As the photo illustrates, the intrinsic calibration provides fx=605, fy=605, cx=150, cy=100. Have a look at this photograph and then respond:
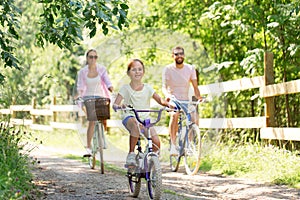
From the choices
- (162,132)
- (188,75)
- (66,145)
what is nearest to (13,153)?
(188,75)

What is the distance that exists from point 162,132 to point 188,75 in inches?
132

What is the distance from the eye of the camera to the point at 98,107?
826 cm

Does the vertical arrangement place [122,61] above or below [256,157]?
above

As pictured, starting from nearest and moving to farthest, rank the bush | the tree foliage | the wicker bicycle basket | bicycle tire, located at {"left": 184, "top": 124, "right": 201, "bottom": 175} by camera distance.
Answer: the bush < the wicker bicycle basket < bicycle tire, located at {"left": 184, "top": 124, "right": 201, "bottom": 175} < the tree foliage

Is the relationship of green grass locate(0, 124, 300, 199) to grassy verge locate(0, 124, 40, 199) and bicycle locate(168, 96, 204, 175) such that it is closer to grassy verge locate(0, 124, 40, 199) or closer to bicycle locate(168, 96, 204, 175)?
grassy verge locate(0, 124, 40, 199)

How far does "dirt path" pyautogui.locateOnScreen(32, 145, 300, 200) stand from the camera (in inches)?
256

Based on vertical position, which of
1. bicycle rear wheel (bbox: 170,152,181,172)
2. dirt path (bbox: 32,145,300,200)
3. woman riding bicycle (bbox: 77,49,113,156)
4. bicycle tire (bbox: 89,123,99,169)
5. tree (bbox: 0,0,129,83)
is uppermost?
tree (bbox: 0,0,129,83)

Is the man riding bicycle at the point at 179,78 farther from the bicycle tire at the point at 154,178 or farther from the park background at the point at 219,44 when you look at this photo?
the bicycle tire at the point at 154,178

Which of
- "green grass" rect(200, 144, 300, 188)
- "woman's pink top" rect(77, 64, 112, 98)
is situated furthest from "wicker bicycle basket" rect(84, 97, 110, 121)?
"green grass" rect(200, 144, 300, 188)

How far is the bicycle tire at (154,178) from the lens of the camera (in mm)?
5723

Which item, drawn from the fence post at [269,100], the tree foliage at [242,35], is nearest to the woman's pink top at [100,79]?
the tree foliage at [242,35]

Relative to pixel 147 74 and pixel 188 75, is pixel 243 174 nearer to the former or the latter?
pixel 188 75

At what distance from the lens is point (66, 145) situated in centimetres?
1498

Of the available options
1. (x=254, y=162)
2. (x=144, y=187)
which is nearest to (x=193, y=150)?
(x=254, y=162)
